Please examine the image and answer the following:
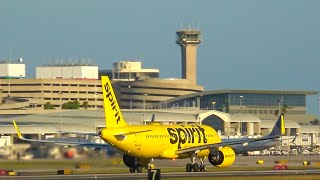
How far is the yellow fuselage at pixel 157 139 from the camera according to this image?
86.8 meters

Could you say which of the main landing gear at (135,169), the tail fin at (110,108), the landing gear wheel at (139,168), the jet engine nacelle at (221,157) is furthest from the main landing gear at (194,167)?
the tail fin at (110,108)

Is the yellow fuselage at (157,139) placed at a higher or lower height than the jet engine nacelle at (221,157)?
higher

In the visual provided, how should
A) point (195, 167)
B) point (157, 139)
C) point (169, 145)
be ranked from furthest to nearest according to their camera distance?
point (195, 167) → point (169, 145) → point (157, 139)

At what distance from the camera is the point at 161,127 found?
9388 centimetres

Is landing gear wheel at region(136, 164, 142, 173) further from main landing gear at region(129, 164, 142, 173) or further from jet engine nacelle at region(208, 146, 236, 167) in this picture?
jet engine nacelle at region(208, 146, 236, 167)

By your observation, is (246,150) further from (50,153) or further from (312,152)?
(50,153)

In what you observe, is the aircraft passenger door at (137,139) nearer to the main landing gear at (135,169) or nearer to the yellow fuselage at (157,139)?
the yellow fuselage at (157,139)

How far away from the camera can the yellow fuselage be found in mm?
86812

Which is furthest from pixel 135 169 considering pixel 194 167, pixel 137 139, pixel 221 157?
pixel 221 157

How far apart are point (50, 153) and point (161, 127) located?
50.5 ft

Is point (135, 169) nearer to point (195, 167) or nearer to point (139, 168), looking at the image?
point (139, 168)

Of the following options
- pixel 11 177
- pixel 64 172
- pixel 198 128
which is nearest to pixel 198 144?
pixel 198 128

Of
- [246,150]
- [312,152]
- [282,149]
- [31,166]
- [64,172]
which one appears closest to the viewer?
[31,166]

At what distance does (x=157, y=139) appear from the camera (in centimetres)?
9206
